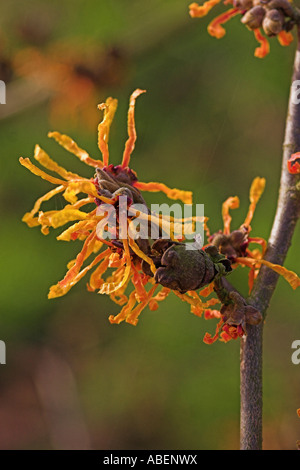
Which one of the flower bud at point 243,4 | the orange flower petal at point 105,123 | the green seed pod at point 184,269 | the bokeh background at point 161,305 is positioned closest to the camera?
the green seed pod at point 184,269

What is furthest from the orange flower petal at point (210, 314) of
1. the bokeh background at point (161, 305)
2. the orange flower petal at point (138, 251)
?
the bokeh background at point (161, 305)

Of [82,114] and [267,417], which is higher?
[82,114]

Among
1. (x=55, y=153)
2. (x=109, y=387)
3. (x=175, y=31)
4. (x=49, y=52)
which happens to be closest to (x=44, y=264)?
(x=55, y=153)

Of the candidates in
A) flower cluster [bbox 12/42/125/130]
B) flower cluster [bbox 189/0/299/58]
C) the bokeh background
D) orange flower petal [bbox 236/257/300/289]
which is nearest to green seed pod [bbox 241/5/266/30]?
flower cluster [bbox 189/0/299/58]

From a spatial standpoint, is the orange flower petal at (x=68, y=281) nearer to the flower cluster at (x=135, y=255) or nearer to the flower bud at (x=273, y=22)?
the flower cluster at (x=135, y=255)

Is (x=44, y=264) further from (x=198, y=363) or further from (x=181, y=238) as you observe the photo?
(x=181, y=238)

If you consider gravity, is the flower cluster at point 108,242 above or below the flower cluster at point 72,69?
below

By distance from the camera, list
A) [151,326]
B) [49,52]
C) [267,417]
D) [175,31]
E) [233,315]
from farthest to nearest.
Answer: [151,326]
[267,417]
[49,52]
[175,31]
[233,315]
